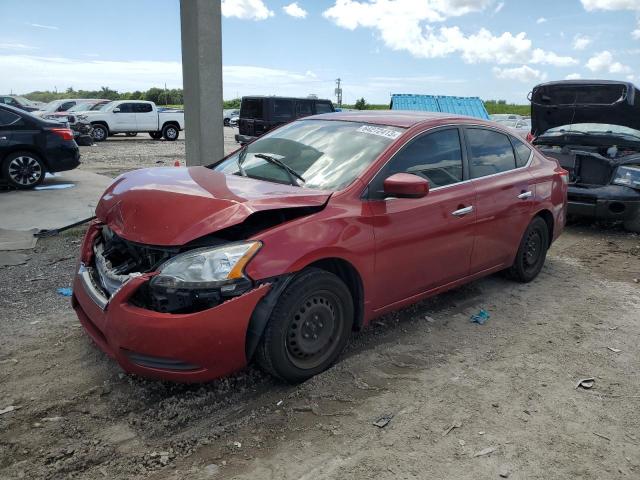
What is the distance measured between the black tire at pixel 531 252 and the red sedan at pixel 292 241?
17.3 inches

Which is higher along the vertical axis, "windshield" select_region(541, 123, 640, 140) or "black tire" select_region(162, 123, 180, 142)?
"windshield" select_region(541, 123, 640, 140)

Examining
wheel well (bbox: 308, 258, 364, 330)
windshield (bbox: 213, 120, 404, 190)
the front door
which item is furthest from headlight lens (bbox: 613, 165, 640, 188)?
wheel well (bbox: 308, 258, 364, 330)

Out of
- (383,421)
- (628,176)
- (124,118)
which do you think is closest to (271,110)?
(124,118)

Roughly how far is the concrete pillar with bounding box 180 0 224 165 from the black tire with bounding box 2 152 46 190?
315 cm

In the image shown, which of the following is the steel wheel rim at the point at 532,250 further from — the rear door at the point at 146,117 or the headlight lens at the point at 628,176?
the rear door at the point at 146,117

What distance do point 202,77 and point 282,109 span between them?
36.3ft

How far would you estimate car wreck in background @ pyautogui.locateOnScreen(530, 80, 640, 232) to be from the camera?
23.3 feet

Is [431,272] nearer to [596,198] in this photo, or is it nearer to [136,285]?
[136,285]

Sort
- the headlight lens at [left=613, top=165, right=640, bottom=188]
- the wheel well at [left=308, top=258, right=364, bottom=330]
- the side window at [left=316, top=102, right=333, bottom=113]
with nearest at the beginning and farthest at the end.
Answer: the wheel well at [left=308, top=258, right=364, bottom=330]
the headlight lens at [left=613, top=165, right=640, bottom=188]
the side window at [left=316, top=102, right=333, bottom=113]

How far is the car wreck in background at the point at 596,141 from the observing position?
7.12 metres

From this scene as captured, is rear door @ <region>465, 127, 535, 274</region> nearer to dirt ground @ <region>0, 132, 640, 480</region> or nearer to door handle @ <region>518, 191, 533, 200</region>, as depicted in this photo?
door handle @ <region>518, 191, 533, 200</region>

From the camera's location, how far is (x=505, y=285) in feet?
16.9

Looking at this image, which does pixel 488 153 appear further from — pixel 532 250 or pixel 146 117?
pixel 146 117

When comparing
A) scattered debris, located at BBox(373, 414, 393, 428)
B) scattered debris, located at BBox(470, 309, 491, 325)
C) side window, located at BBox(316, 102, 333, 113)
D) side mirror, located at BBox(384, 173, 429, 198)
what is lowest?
scattered debris, located at BBox(373, 414, 393, 428)
